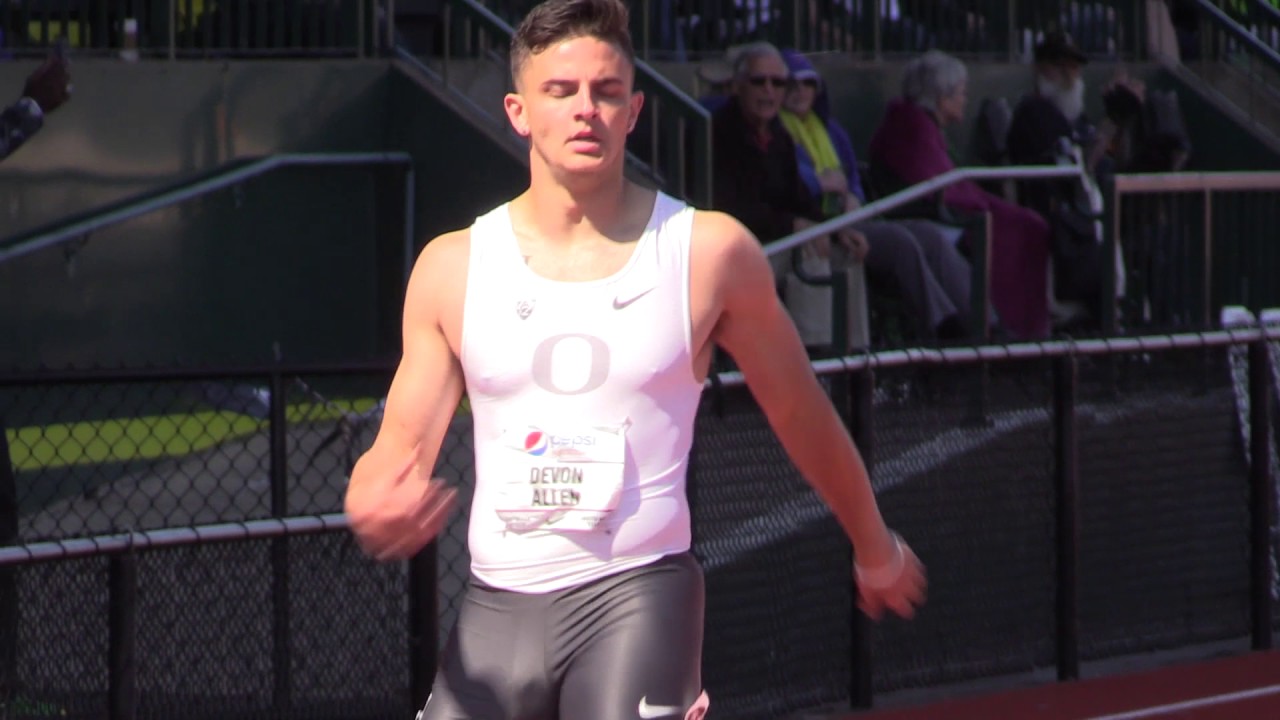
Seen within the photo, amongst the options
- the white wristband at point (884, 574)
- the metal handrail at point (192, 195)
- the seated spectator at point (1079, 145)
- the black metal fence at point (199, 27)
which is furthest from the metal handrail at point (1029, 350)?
the black metal fence at point (199, 27)

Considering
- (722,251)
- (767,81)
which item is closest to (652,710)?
(722,251)

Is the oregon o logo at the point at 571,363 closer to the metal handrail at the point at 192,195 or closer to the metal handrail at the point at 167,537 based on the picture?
the metal handrail at the point at 167,537

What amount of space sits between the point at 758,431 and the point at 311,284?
5.53 meters

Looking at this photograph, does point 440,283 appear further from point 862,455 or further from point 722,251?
point 862,455

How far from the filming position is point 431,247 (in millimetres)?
4242

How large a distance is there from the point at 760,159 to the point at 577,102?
7560mm

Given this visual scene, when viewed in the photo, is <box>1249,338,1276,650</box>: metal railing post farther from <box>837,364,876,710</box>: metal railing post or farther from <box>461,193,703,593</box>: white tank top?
<box>461,193,703,593</box>: white tank top

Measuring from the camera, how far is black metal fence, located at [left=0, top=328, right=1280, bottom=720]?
5805 mm

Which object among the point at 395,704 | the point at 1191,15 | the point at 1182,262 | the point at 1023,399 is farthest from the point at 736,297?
the point at 1191,15

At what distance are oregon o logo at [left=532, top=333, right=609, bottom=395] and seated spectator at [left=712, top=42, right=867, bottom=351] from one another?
7.48 meters

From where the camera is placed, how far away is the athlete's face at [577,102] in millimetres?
4086

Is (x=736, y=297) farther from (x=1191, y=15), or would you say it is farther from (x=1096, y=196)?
(x=1191, y=15)

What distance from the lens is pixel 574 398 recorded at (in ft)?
13.2

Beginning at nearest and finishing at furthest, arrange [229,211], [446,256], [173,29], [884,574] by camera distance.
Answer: [446,256], [884,574], [229,211], [173,29]
